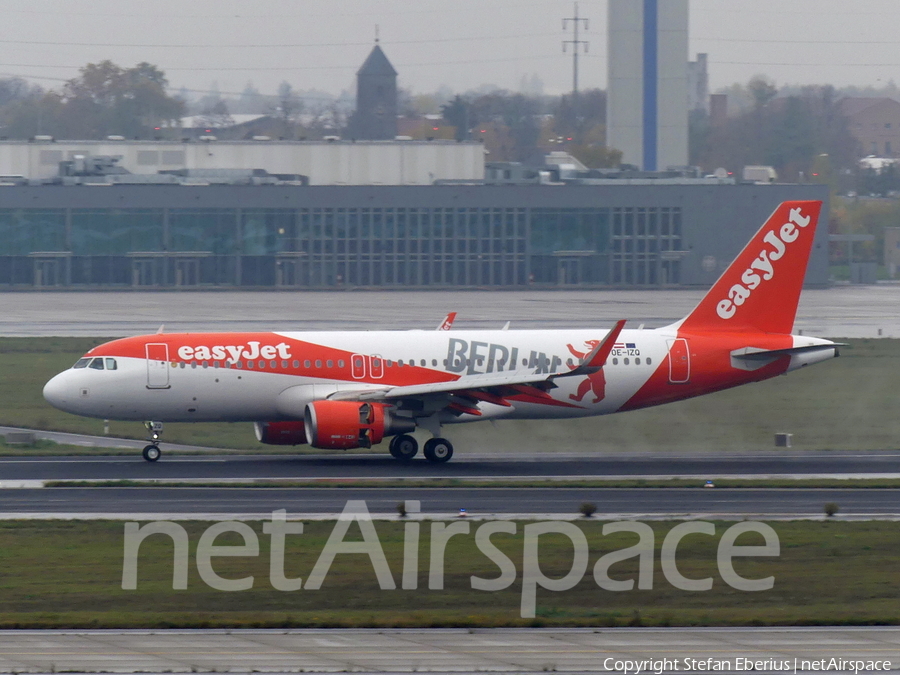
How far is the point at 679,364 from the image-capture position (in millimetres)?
38656

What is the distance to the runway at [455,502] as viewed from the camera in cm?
2864

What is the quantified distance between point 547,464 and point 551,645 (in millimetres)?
20768

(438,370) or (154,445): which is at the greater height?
(438,370)

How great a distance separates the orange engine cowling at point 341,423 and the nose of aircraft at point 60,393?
7393 millimetres

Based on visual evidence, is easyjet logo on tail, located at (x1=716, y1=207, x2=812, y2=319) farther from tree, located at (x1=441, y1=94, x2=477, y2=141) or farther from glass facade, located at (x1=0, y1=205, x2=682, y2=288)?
tree, located at (x1=441, y1=94, x2=477, y2=141)

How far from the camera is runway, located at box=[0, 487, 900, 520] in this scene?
2864cm

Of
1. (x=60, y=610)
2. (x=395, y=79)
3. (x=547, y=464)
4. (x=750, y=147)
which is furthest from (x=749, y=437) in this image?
(x=395, y=79)

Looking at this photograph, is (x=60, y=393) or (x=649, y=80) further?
(x=649, y=80)

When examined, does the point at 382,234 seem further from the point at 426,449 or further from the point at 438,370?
the point at 426,449

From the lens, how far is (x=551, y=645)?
56.5 feet

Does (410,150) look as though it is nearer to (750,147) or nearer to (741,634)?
(750,147)

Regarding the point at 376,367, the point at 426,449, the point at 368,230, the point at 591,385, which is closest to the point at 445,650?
the point at 426,449

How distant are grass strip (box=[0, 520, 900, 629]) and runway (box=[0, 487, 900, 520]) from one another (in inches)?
73.8

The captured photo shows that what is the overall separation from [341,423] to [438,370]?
13.8 feet
